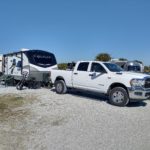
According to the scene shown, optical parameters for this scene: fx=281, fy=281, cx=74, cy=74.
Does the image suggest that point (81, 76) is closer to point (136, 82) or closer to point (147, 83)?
point (136, 82)

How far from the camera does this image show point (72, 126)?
8469 millimetres

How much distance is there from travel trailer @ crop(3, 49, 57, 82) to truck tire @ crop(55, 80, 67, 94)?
152 inches

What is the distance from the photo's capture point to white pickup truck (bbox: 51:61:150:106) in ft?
39.9

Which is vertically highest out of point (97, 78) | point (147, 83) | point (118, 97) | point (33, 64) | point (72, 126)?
point (33, 64)

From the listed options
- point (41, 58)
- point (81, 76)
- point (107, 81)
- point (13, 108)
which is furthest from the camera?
point (41, 58)

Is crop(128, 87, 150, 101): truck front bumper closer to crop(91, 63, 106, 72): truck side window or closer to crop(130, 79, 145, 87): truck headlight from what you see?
crop(130, 79, 145, 87): truck headlight

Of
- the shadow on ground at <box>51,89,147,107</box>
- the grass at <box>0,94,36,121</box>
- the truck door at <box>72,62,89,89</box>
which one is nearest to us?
the grass at <box>0,94,36,121</box>

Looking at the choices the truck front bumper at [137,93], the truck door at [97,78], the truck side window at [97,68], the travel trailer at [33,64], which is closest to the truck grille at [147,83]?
the truck front bumper at [137,93]

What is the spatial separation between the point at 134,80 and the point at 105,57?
5162 cm

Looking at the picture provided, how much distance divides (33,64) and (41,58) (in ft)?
3.22

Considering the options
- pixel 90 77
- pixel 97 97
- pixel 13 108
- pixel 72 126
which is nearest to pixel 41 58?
pixel 97 97

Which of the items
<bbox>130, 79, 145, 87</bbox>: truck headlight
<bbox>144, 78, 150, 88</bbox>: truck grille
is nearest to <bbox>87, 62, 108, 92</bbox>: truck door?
<bbox>130, 79, 145, 87</bbox>: truck headlight

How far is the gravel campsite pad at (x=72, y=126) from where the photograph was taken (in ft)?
22.0

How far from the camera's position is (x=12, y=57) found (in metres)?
22.0
